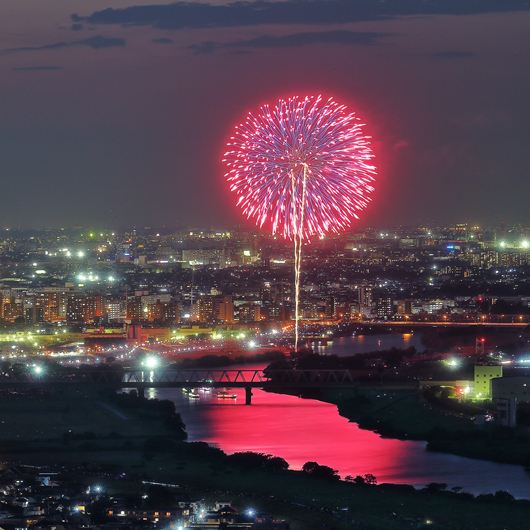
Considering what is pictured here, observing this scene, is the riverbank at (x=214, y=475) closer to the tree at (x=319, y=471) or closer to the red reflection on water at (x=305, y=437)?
the tree at (x=319, y=471)

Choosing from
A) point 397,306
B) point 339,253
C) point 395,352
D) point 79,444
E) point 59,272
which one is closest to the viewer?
point 79,444

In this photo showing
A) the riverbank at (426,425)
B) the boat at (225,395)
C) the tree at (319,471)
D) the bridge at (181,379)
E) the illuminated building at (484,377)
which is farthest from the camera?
the boat at (225,395)

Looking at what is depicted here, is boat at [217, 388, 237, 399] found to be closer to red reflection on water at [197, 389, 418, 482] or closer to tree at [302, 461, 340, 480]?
red reflection on water at [197, 389, 418, 482]

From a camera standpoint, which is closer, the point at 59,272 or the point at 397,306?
the point at 397,306

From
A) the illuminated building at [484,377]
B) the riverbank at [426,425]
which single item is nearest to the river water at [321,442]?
the riverbank at [426,425]

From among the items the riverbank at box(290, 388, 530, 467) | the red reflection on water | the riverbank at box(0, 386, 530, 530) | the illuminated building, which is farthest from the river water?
the illuminated building

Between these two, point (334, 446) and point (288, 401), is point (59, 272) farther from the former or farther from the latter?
point (334, 446)

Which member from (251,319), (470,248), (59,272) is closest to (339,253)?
(470,248)

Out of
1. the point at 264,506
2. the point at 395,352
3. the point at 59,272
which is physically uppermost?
the point at 59,272
